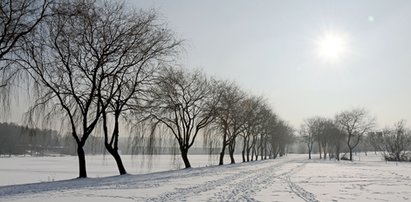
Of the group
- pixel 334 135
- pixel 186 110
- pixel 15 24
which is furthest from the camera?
pixel 334 135

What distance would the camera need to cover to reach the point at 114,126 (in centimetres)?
2267

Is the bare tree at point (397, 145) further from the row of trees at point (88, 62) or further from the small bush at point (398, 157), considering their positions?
the row of trees at point (88, 62)

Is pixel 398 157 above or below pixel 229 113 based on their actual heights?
below

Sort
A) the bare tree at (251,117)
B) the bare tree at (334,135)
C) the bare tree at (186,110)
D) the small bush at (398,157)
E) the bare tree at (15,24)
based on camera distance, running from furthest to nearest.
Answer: the bare tree at (334,135)
the small bush at (398,157)
the bare tree at (251,117)
the bare tree at (186,110)
the bare tree at (15,24)

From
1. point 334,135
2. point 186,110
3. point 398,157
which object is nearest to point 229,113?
point 186,110

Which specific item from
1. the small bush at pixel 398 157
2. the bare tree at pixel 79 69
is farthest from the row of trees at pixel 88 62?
the small bush at pixel 398 157

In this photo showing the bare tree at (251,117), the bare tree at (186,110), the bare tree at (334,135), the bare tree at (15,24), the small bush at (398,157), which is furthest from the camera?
Result: the bare tree at (334,135)

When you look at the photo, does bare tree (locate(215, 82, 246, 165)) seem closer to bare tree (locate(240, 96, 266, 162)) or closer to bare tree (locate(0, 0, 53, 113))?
bare tree (locate(240, 96, 266, 162))

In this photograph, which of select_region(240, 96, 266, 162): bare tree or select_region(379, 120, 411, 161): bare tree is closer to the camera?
select_region(240, 96, 266, 162): bare tree

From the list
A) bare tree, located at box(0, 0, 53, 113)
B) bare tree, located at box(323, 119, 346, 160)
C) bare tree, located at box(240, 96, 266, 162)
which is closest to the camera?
bare tree, located at box(0, 0, 53, 113)

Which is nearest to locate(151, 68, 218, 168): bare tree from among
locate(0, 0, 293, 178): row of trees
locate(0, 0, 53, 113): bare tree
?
locate(0, 0, 293, 178): row of trees

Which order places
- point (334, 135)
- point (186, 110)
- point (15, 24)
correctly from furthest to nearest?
point (334, 135) → point (186, 110) → point (15, 24)

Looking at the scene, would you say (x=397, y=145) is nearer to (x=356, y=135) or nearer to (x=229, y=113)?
(x=356, y=135)

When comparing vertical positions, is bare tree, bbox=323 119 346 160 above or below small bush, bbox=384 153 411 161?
above
